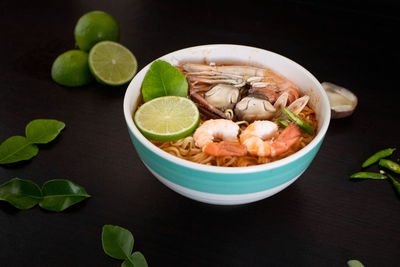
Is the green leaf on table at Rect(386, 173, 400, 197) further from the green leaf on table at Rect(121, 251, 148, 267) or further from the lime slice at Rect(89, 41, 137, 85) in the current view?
the lime slice at Rect(89, 41, 137, 85)

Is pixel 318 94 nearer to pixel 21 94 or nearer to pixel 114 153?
pixel 114 153

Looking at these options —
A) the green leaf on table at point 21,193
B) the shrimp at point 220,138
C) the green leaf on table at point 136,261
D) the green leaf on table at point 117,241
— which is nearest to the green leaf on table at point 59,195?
the green leaf on table at point 21,193

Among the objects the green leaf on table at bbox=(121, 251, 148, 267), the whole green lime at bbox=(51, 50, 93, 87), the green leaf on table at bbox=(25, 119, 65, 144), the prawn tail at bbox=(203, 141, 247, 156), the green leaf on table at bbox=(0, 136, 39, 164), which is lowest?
the green leaf on table at bbox=(121, 251, 148, 267)

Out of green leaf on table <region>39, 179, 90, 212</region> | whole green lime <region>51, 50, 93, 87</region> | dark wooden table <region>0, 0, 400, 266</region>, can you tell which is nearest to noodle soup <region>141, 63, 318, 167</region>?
dark wooden table <region>0, 0, 400, 266</region>

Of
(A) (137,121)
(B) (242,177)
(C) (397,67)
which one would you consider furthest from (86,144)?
(C) (397,67)

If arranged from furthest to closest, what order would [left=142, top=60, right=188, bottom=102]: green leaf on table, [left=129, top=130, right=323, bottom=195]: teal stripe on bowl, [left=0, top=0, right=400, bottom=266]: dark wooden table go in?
[left=142, top=60, right=188, bottom=102]: green leaf on table < [left=0, top=0, right=400, bottom=266]: dark wooden table < [left=129, top=130, right=323, bottom=195]: teal stripe on bowl

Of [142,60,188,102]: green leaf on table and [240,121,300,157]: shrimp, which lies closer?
[240,121,300,157]: shrimp

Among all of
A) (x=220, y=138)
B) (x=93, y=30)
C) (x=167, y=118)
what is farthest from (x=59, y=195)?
(x=93, y=30)

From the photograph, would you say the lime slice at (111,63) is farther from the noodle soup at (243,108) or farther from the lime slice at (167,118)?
the lime slice at (167,118)
